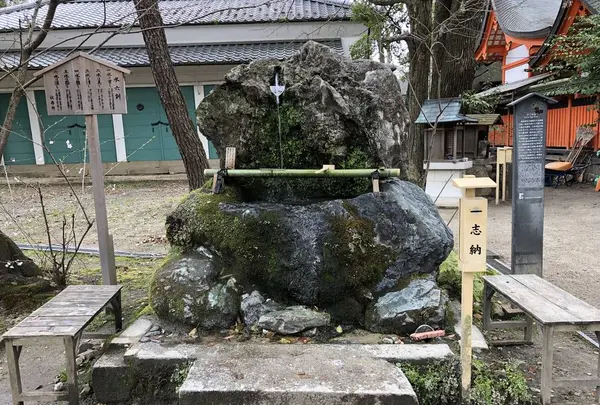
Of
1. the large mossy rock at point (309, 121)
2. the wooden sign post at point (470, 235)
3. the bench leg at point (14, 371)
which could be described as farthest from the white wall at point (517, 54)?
the bench leg at point (14, 371)

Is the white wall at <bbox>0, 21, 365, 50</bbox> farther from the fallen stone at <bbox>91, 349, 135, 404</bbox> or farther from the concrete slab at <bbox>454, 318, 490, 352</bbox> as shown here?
the fallen stone at <bbox>91, 349, 135, 404</bbox>

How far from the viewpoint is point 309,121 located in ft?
12.0

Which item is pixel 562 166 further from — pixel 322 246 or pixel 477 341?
pixel 322 246

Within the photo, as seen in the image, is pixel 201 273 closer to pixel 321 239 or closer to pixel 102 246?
pixel 321 239

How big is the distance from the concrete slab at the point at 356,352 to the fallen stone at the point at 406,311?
0.71 ft

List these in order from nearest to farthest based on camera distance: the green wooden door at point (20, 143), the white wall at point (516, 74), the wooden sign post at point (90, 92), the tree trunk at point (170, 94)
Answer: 1. the wooden sign post at point (90, 92)
2. the tree trunk at point (170, 94)
3. the green wooden door at point (20, 143)
4. the white wall at point (516, 74)

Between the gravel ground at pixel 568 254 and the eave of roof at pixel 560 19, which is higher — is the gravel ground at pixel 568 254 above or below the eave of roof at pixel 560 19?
below

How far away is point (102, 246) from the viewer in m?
3.66

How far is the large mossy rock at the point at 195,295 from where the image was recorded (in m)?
2.90

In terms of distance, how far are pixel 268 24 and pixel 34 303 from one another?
38.1ft

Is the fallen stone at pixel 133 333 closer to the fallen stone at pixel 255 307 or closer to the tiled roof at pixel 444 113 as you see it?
the fallen stone at pixel 255 307

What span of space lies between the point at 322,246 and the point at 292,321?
528mm

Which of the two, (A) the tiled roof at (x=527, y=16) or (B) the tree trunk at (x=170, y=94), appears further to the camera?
(A) the tiled roof at (x=527, y=16)

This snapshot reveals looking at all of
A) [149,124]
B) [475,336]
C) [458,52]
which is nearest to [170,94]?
[475,336]
